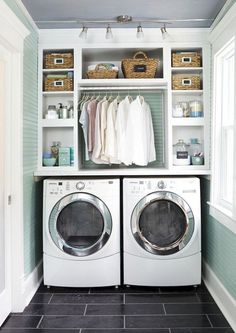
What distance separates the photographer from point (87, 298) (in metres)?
2.90

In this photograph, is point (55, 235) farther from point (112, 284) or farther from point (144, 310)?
point (144, 310)

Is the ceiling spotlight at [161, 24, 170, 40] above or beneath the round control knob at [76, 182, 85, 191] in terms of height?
above

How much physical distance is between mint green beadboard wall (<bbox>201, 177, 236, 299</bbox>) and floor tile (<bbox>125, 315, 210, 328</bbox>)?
31cm

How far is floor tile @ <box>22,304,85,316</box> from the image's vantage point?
2.63 metres

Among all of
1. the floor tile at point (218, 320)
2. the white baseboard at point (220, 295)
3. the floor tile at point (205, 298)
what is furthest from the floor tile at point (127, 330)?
the floor tile at point (205, 298)

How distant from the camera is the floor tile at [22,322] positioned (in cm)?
244

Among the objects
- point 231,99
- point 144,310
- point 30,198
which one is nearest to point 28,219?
point 30,198

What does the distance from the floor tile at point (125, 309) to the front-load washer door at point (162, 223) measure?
471mm

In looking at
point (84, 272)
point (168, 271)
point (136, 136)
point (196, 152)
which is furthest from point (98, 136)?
point (168, 271)

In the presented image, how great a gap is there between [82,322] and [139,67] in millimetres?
2262

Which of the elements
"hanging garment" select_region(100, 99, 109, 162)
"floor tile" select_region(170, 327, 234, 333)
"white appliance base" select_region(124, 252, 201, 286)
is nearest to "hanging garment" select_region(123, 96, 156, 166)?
"hanging garment" select_region(100, 99, 109, 162)

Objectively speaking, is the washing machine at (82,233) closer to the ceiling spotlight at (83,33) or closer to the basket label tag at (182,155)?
the basket label tag at (182,155)

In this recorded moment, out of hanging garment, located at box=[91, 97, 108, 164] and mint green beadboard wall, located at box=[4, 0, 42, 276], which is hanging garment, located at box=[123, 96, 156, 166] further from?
mint green beadboard wall, located at box=[4, 0, 42, 276]

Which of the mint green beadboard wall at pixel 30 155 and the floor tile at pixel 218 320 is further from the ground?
the mint green beadboard wall at pixel 30 155
